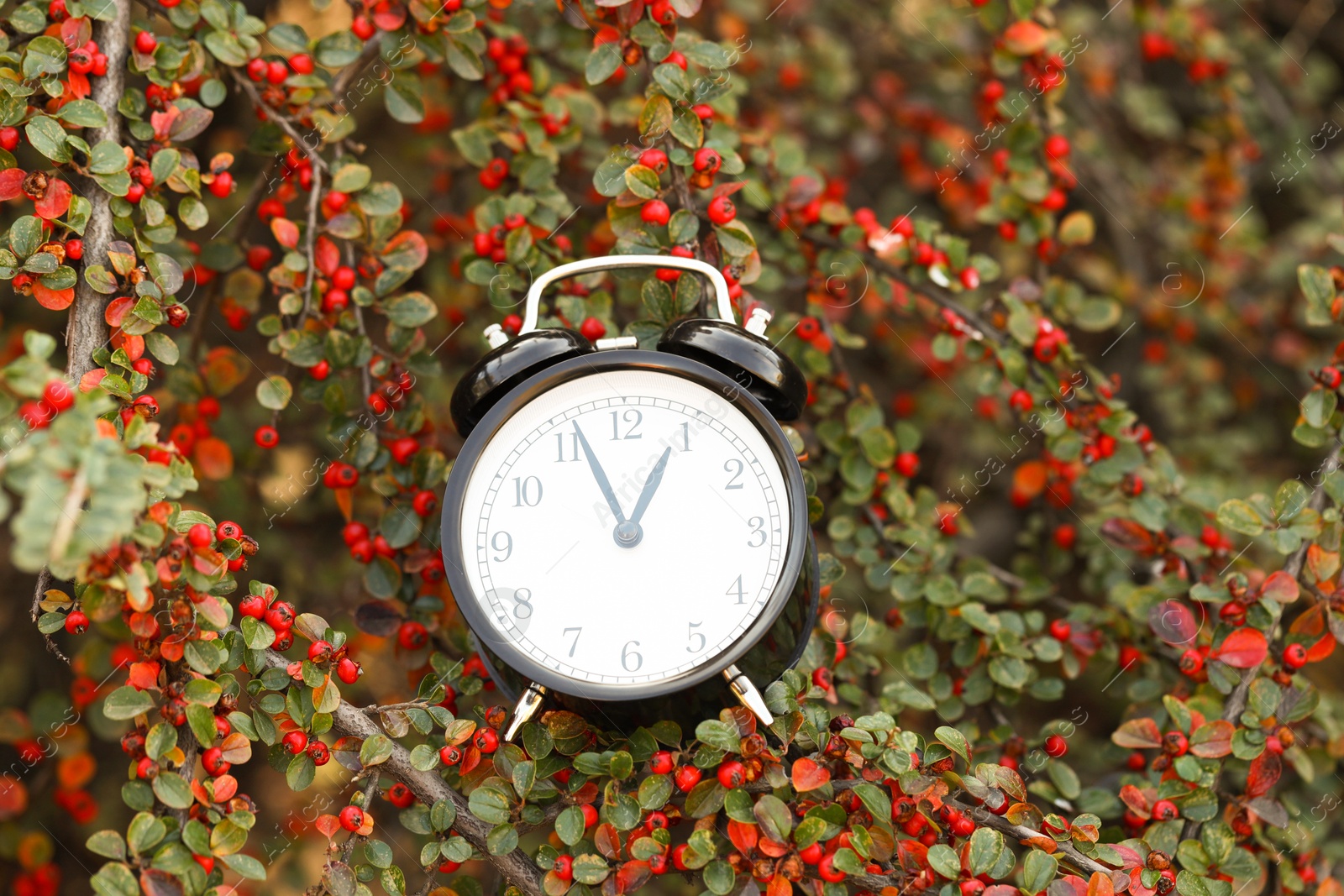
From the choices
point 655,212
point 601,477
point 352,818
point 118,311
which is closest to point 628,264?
point 655,212

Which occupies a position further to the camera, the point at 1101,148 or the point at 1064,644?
the point at 1101,148

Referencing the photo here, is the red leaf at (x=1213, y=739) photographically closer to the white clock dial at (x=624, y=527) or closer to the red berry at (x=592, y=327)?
the white clock dial at (x=624, y=527)

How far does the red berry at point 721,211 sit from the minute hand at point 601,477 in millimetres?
367

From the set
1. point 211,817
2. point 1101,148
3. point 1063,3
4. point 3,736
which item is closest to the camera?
point 211,817

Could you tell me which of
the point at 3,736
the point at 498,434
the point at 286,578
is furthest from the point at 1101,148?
the point at 3,736

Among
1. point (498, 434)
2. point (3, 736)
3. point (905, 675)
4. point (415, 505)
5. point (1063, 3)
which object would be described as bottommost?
point (3, 736)

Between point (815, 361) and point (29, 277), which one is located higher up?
point (815, 361)

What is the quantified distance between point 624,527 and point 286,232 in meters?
0.70

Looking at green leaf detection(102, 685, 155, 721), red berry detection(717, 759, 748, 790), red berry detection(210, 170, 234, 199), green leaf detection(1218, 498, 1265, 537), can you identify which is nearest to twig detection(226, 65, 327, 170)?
red berry detection(210, 170, 234, 199)

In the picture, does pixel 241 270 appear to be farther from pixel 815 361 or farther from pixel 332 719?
pixel 815 361

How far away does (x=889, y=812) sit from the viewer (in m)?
1.21

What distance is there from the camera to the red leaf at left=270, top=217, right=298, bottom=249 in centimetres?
150

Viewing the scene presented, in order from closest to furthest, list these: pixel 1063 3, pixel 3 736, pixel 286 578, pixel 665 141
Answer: pixel 665 141, pixel 3 736, pixel 286 578, pixel 1063 3

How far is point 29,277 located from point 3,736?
0.89 metres
